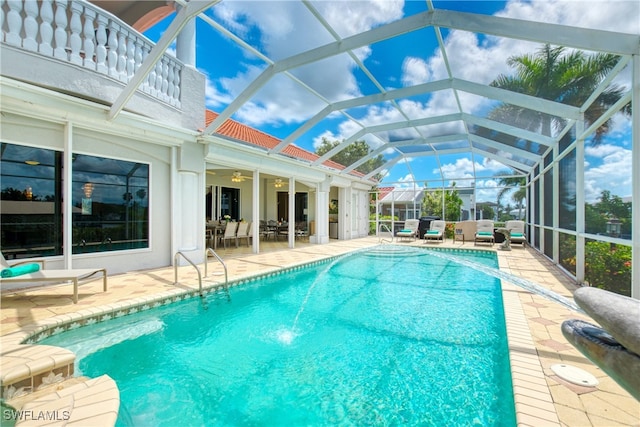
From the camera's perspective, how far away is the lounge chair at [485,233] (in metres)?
12.5

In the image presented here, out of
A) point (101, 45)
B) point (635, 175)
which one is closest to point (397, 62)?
point (635, 175)

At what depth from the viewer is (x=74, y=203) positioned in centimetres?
584

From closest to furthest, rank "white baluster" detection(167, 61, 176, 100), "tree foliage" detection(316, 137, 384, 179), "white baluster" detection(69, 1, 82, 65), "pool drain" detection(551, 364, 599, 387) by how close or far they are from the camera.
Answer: "pool drain" detection(551, 364, 599, 387) < "white baluster" detection(69, 1, 82, 65) < "white baluster" detection(167, 61, 176, 100) < "tree foliage" detection(316, 137, 384, 179)

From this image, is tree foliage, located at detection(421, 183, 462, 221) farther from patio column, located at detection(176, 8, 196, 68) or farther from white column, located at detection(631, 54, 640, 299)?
patio column, located at detection(176, 8, 196, 68)

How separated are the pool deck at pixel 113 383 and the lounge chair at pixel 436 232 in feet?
26.1

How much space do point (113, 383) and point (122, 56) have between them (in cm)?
607

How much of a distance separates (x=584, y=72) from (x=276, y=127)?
8151 mm

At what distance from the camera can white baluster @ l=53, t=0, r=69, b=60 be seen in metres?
4.88

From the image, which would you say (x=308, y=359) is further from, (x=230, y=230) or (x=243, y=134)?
(x=243, y=134)

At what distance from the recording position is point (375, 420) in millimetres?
2418

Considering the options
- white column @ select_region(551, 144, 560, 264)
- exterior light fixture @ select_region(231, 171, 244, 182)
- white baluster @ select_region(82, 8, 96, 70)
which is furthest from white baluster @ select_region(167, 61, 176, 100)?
white column @ select_region(551, 144, 560, 264)

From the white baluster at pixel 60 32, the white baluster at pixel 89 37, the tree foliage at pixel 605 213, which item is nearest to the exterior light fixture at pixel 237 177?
the white baluster at pixel 89 37

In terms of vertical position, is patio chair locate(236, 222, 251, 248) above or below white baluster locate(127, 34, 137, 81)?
below

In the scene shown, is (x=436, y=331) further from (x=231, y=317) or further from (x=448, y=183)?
(x=448, y=183)
